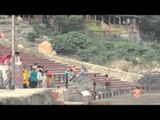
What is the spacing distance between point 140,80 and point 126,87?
38 centimetres

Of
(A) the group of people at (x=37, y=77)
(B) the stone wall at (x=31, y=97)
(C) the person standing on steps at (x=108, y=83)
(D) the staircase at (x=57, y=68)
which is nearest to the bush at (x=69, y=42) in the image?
(D) the staircase at (x=57, y=68)

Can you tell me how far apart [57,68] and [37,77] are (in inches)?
20.6

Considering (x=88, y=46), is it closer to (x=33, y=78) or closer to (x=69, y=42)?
(x=69, y=42)

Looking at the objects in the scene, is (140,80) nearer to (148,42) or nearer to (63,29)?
(148,42)

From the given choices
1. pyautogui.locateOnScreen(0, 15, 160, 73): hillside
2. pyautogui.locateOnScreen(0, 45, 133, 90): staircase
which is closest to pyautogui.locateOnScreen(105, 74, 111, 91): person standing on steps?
pyautogui.locateOnScreen(0, 45, 133, 90): staircase

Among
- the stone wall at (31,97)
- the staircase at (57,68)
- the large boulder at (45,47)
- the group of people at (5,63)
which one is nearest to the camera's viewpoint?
the stone wall at (31,97)

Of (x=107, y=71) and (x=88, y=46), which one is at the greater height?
(x=88, y=46)

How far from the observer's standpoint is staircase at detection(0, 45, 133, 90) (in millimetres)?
17531

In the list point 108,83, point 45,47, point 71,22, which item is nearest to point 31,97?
point 45,47

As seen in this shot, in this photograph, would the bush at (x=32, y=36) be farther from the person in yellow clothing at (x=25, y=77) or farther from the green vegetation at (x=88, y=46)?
the person in yellow clothing at (x=25, y=77)

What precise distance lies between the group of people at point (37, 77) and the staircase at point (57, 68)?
101 mm

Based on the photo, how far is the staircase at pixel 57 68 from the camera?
17.5 m

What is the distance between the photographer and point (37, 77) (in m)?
17.6

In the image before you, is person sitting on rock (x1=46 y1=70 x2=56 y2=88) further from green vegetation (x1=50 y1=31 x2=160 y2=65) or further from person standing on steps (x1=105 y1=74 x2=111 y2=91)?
person standing on steps (x1=105 y1=74 x2=111 y2=91)
